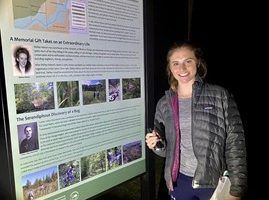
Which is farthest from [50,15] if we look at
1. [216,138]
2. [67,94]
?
[216,138]

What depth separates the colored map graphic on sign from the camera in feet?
4.46

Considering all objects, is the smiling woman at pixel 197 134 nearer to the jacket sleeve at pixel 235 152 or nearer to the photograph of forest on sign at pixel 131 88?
the jacket sleeve at pixel 235 152

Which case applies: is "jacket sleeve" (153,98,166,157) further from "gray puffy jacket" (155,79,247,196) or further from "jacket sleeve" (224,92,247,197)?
"jacket sleeve" (224,92,247,197)

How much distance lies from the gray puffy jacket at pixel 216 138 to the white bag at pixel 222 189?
3 centimetres

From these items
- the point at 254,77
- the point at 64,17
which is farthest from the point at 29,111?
the point at 254,77

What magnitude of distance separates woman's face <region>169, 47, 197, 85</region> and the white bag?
616 mm

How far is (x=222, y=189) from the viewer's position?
174cm

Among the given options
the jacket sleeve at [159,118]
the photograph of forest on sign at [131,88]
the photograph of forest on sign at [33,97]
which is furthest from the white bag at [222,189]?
the photograph of forest on sign at [33,97]

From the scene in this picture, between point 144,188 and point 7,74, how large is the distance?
4.49 feet

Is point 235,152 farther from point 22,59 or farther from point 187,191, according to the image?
point 22,59

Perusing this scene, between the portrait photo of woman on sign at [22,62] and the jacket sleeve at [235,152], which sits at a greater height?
the portrait photo of woman on sign at [22,62]

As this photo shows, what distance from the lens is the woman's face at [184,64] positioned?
183 centimetres

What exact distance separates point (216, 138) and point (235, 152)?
0.13 metres

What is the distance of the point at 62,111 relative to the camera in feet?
5.08
